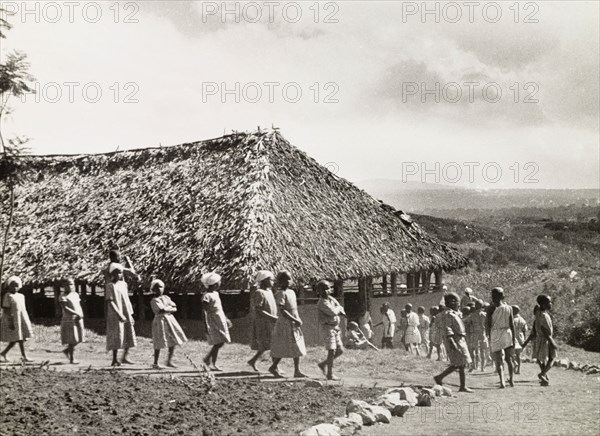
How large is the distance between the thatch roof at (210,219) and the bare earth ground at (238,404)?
3.80m

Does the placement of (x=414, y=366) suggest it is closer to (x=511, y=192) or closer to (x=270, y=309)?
(x=270, y=309)

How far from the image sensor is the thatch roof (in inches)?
575

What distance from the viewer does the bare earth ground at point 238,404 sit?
7391 mm

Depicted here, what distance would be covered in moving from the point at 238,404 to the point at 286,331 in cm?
197

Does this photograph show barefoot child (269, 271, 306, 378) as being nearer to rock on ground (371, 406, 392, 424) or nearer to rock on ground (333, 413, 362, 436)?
rock on ground (371, 406, 392, 424)

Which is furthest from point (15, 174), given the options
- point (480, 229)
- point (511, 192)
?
point (511, 192)

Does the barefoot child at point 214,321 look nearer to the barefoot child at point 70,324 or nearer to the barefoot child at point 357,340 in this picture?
the barefoot child at point 70,324

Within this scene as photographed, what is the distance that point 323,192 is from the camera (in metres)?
17.8

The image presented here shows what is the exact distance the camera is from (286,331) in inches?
390

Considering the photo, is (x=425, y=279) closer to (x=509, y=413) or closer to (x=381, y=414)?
(x=509, y=413)

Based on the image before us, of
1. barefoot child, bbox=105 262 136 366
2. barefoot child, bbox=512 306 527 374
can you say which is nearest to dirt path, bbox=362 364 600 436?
barefoot child, bbox=512 306 527 374

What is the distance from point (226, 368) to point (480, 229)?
38.4m

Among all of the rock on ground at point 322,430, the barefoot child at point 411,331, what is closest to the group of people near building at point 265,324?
the rock on ground at point 322,430

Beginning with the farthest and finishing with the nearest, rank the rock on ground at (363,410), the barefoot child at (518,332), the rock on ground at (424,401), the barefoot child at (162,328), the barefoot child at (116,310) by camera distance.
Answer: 1. the barefoot child at (518,332)
2. the barefoot child at (162,328)
3. the barefoot child at (116,310)
4. the rock on ground at (424,401)
5. the rock on ground at (363,410)
